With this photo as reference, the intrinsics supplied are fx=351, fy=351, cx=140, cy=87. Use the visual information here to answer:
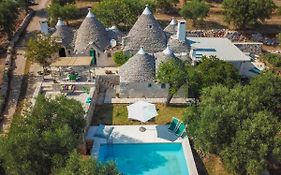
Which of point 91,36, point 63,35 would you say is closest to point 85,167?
point 91,36

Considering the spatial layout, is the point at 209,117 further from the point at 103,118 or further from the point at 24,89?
Answer: the point at 24,89

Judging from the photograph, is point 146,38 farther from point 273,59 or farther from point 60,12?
point 60,12

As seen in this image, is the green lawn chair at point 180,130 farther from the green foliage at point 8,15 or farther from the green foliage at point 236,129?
the green foliage at point 8,15

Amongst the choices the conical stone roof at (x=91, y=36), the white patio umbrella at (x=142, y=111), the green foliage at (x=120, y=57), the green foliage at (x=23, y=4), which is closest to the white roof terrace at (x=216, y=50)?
the green foliage at (x=120, y=57)

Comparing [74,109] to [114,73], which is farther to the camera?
[114,73]

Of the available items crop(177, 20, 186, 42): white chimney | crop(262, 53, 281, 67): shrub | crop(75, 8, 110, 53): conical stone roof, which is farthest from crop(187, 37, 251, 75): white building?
crop(75, 8, 110, 53): conical stone roof

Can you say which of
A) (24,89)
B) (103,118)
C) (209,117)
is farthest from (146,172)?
(24,89)

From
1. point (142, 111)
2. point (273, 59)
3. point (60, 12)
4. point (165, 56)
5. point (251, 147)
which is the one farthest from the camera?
point (60, 12)
